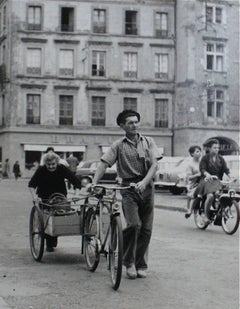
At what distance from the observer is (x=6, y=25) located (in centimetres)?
5059

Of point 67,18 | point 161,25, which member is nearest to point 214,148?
point 67,18

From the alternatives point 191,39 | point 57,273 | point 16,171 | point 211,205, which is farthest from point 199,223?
point 191,39

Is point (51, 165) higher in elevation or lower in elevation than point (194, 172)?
higher

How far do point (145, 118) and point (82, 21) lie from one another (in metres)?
9.03

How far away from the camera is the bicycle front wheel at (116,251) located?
267 inches

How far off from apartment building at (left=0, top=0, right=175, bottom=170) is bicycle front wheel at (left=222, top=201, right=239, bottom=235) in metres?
37.3

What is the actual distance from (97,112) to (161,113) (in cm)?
514

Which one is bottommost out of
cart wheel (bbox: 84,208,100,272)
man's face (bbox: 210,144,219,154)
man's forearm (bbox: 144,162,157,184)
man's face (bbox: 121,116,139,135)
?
cart wheel (bbox: 84,208,100,272)

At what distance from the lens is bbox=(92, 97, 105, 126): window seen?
50.7m

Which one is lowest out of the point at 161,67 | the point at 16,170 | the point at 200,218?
the point at 16,170

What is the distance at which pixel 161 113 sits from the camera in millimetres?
51656

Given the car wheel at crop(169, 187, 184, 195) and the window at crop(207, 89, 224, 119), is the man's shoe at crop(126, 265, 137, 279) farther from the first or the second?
the window at crop(207, 89, 224, 119)

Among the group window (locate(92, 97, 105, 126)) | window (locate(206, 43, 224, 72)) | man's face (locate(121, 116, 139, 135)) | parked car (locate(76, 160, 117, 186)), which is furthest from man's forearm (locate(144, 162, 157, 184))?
window (locate(206, 43, 224, 72))

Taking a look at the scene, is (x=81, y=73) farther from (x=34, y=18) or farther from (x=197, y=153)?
(x=197, y=153)
